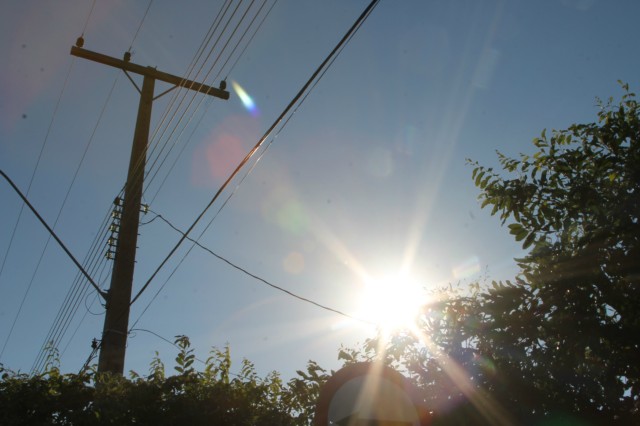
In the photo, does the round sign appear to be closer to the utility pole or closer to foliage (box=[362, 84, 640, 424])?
foliage (box=[362, 84, 640, 424])

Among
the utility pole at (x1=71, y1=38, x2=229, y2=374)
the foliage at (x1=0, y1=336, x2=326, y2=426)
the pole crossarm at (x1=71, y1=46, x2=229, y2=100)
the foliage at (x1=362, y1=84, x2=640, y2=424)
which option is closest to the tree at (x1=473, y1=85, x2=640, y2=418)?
the foliage at (x1=362, y1=84, x2=640, y2=424)

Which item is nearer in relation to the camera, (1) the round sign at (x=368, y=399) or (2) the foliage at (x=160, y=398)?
(1) the round sign at (x=368, y=399)

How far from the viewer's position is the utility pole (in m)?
8.92

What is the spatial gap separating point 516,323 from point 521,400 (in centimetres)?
86

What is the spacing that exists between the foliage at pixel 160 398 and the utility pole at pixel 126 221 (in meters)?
Answer: 2.54

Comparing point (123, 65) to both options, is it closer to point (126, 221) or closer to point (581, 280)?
point (126, 221)

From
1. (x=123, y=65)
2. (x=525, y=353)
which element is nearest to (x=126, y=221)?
(x=123, y=65)

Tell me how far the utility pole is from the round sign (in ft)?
20.9

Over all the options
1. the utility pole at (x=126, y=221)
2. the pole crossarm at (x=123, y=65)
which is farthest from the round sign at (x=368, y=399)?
the pole crossarm at (x=123, y=65)

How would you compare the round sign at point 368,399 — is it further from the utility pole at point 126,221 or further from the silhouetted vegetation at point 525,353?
the utility pole at point 126,221

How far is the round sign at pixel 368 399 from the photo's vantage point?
9.07 ft

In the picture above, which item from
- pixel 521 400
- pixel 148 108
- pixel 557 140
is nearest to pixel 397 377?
pixel 521 400

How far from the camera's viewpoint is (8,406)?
223 inches

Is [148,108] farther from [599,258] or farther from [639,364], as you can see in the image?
[639,364]
